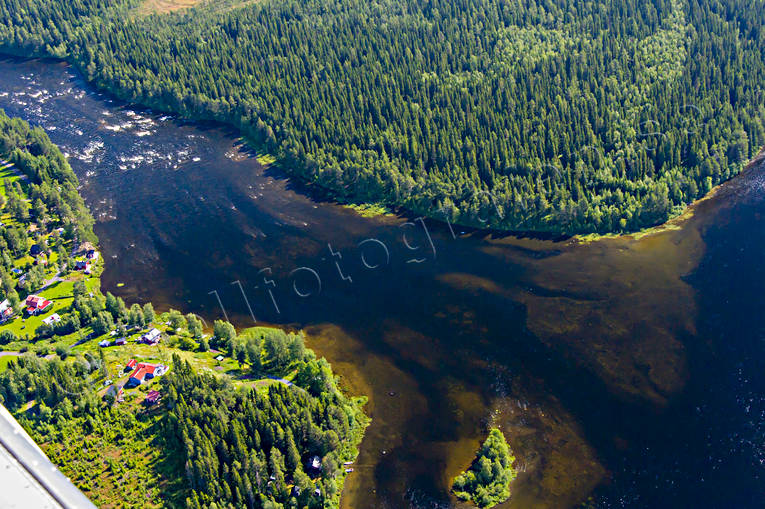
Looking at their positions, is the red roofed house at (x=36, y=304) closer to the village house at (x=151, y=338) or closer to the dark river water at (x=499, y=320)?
the dark river water at (x=499, y=320)

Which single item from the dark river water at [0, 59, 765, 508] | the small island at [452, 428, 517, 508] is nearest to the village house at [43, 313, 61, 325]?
the dark river water at [0, 59, 765, 508]

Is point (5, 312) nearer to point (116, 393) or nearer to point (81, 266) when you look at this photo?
point (81, 266)

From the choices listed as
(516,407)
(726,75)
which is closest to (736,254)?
(516,407)

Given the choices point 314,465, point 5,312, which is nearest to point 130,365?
point 5,312

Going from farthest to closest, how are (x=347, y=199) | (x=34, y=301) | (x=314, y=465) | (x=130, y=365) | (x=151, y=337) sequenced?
(x=347, y=199) < (x=34, y=301) < (x=151, y=337) < (x=130, y=365) < (x=314, y=465)

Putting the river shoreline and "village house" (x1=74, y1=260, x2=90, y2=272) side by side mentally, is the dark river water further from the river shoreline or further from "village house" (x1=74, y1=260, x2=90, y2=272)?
"village house" (x1=74, y1=260, x2=90, y2=272)
